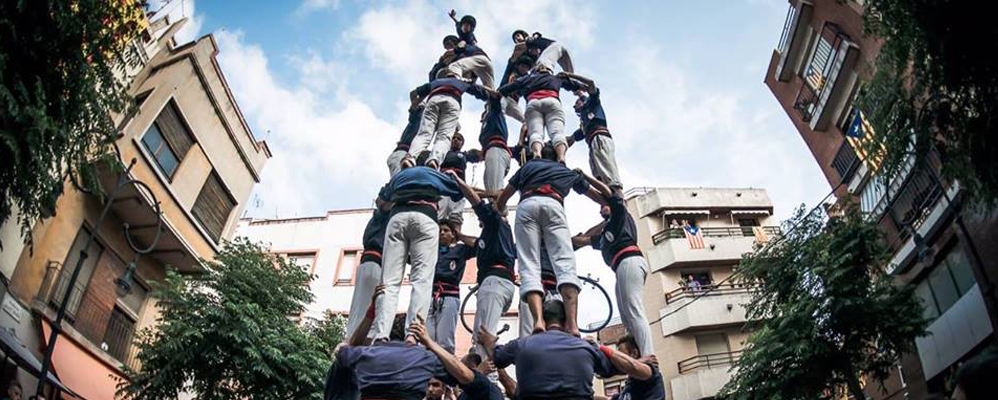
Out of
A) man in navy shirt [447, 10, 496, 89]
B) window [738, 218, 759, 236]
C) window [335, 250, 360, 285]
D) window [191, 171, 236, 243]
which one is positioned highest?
window [738, 218, 759, 236]

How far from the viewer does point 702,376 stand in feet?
89.0

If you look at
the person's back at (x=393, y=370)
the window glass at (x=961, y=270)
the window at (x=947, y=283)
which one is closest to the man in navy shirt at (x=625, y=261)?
the person's back at (x=393, y=370)

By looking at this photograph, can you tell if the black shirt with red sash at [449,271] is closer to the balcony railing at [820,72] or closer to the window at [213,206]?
the window at [213,206]

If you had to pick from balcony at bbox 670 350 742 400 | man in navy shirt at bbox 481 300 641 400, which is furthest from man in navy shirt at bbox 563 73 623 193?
balcony at bbox 670 350 742 400

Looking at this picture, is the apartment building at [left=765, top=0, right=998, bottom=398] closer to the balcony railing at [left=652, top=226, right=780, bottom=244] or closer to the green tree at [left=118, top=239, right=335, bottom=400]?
the balcony railing at [left=652, top=226, right=780, bottom=244]

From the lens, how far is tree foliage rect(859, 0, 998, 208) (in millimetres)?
6273

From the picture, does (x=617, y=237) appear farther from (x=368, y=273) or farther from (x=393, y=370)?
(x=393, y=370)

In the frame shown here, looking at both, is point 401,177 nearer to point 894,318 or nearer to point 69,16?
point 69,16

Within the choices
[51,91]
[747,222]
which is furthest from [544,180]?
[747,222]

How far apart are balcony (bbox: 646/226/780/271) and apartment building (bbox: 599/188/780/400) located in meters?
0.05

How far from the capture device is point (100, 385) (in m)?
16.1

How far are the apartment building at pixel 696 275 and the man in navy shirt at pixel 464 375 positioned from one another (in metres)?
21.2

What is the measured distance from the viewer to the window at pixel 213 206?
21484 mm

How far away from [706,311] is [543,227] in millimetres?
23419
